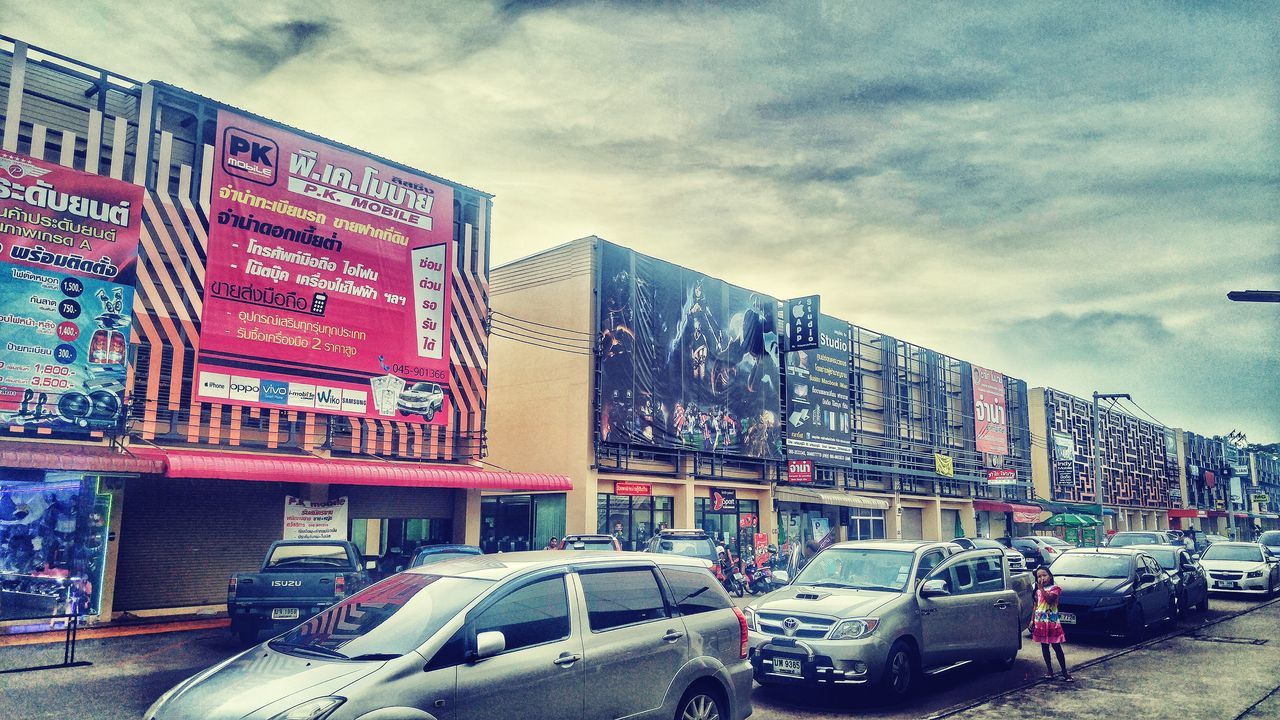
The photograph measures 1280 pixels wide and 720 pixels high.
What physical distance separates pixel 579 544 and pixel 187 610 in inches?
336

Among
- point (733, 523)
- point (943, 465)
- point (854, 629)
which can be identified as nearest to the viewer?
point (854, 629)

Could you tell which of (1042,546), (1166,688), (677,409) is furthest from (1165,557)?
(677,409)

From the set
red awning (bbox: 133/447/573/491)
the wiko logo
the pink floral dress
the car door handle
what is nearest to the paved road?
the pink floral dress

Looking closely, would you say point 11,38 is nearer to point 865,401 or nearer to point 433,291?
point 433,291

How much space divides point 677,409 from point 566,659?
904 inches

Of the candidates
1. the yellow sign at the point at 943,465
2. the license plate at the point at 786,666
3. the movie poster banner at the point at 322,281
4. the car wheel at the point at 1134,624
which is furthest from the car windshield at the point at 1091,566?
the yellow sign at the point at 943,465

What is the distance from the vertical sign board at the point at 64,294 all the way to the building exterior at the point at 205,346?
0.13 feet

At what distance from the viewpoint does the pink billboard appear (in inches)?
1852

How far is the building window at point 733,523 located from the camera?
3053cm

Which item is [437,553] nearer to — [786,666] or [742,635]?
[786,666]

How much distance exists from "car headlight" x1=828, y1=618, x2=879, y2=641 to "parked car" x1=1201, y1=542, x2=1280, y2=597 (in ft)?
60.0

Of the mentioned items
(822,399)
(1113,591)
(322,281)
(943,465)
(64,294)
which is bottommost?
(1113,591)

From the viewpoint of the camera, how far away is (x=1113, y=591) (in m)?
14.3

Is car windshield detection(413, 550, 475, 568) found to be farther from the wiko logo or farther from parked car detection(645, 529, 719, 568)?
the wiko logo
